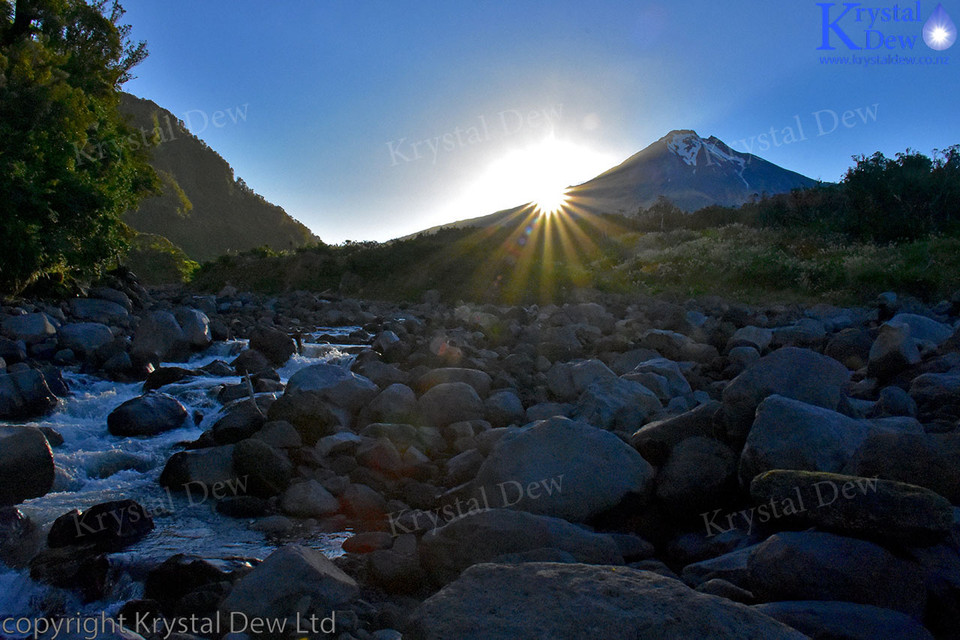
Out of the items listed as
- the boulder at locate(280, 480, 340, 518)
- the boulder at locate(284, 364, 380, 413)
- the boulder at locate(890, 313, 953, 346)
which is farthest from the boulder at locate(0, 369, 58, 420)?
the boulder at locate(890, 313, 953, 346)

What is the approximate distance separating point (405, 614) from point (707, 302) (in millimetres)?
13790

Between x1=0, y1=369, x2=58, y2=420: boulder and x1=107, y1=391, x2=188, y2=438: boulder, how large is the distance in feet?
2.70

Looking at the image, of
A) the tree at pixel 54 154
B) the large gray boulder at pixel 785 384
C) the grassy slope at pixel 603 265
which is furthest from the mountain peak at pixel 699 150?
the large gray boulder at pixel 785 384

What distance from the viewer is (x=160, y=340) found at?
9.67 m

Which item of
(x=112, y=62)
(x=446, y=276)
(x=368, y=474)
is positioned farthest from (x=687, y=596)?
(x=446, y=276)

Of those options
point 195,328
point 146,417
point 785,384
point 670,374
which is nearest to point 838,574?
point 785,384

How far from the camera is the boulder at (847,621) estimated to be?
2270mm

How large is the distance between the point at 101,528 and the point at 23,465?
114 cm

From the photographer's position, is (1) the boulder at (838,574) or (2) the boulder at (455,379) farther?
(2) the boulder at (455,379)

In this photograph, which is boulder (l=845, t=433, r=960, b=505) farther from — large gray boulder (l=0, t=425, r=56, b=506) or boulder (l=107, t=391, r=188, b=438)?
boulder (l=107, t=391, r=188, b=438)

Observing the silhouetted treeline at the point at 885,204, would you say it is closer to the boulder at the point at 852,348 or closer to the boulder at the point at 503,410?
the boulder at the point at 852,348

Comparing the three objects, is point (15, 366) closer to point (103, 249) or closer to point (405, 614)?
point (103, 249)

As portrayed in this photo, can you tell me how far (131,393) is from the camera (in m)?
7.88

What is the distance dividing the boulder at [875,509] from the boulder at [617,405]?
270 cm
